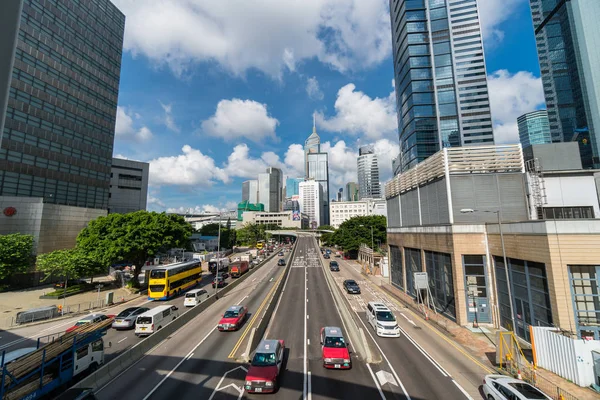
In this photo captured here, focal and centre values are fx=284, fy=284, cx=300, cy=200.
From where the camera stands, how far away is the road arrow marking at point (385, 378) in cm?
1716

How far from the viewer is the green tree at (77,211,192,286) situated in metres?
40.2

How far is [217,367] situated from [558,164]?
38.6 m

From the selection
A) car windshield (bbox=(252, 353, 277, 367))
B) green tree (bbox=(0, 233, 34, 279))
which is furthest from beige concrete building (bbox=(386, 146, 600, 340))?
green tree (bbox=(0, 233, 34, 279))

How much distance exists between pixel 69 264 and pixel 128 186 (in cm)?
6628

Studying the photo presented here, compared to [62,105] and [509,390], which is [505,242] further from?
[62,105]

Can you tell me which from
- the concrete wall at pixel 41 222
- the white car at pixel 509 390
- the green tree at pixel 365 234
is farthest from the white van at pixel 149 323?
the green tree at pixel 365 234

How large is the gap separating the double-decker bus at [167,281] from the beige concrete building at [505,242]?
32.8 metres

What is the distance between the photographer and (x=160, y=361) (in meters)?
20.0

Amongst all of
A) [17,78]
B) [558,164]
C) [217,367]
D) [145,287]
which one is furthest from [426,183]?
[17,78]

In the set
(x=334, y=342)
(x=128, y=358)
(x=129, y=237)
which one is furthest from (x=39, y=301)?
(x=334, y=342)

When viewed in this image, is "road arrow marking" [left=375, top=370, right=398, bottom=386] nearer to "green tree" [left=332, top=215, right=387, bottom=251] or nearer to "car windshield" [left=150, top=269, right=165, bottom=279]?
"car windshield" [left=150, top=269, right=165, bottom=279]

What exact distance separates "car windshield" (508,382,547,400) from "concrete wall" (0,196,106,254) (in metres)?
64.8

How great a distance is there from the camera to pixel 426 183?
35.0 meters

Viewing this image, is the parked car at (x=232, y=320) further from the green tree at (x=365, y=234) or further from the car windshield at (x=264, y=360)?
the green tree at (x=365, y=234)
